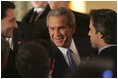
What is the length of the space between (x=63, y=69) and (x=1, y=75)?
42 cm

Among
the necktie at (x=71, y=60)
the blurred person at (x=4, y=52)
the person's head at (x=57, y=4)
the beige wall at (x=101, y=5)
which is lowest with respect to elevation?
the necktie at (x=71, y=60)

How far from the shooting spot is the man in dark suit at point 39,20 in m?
3.67

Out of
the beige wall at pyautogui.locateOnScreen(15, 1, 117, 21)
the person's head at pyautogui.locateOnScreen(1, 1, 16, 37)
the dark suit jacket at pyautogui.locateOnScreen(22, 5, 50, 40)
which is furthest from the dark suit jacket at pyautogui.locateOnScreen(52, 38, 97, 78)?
the person's head at pyautogui.locateOnScreen(1, 1, 16, 37)

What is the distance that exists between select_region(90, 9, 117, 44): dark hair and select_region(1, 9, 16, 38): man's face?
53cm

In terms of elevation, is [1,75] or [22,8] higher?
[22,8]

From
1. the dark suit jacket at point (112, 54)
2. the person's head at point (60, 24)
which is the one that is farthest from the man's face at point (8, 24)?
the dark suit jacket at point (112, 54)

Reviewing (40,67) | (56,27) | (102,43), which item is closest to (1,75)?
(40,67)

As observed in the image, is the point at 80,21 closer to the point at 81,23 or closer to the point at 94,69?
the point at 81,23

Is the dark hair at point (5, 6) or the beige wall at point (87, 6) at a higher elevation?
the dark hair at point (5, 6)

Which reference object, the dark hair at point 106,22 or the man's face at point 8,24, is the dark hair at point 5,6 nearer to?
the man's face at point 8,24

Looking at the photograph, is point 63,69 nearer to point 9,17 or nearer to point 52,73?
point 52,73

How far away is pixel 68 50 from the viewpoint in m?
3.70

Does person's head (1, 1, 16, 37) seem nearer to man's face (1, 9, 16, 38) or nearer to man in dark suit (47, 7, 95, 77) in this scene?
man's face (1, 9, 16, 38)

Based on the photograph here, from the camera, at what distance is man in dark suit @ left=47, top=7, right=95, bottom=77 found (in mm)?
3662
